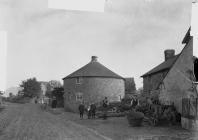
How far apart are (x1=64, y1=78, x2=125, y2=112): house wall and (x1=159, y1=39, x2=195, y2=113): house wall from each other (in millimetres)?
25316

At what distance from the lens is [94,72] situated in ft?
181

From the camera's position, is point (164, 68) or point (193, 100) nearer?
point (193, 100)

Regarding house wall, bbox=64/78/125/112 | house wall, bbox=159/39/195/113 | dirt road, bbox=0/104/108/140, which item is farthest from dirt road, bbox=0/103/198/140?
house wall, bbox=64/78/125/112

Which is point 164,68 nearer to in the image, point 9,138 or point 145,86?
point 145,86

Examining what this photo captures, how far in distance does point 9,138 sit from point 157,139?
781cm

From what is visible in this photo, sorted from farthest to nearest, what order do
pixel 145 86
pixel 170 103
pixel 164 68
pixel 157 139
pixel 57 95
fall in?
pixel 57 95, pixel 145 86, pixel 164 68, pixel 170 103, pixel 157 139

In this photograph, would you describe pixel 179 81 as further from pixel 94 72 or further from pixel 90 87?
pixel 94 72

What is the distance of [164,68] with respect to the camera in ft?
135

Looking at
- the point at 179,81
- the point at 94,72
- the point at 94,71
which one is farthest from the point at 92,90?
the point at 179,81

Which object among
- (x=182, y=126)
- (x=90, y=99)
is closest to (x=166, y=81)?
(x=182, y=126)

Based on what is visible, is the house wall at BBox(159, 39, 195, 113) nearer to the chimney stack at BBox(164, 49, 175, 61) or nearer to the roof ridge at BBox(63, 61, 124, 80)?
the chimney stack at BBox(164, 49, 175, 61)

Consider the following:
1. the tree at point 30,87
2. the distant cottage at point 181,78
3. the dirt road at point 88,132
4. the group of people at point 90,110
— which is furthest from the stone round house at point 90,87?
the tree at point 30,87

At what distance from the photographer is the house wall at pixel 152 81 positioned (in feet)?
142

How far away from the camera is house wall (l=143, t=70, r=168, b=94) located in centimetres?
4319
